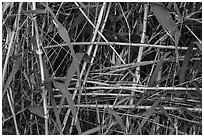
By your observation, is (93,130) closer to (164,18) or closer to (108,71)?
(108,71)

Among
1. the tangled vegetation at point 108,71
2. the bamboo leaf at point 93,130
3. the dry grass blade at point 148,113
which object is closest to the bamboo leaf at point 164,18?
the tangled vegetation at point 108,71

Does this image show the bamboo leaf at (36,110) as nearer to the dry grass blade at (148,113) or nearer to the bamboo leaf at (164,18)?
the dry grass blade at (148,113)

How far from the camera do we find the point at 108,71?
911mm

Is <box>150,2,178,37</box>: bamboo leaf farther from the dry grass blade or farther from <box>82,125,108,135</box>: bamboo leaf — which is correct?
<box>82,125,108,135</box>: bamboo leaf

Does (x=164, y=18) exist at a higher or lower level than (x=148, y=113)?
higher

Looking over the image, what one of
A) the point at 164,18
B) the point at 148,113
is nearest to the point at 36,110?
the point at 148,113

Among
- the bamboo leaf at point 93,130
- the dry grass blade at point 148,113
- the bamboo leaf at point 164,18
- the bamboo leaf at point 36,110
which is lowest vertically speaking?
the bamboo leaf at point 93,130

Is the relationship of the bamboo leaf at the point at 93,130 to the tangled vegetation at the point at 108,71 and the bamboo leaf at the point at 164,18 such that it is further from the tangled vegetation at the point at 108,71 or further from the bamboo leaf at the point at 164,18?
the bamboo leaf at the point at 164,18

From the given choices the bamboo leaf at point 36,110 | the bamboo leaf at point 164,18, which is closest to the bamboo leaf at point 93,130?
the bamboo leaf at point 36,110

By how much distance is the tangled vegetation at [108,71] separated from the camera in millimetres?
831

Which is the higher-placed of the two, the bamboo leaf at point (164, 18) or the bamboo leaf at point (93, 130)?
the bamboo leaf at point (164, 18)

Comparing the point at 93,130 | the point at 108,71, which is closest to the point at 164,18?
the point at 108,71

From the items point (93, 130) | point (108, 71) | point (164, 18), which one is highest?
point (164, 18)

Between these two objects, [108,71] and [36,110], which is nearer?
[36,110]
